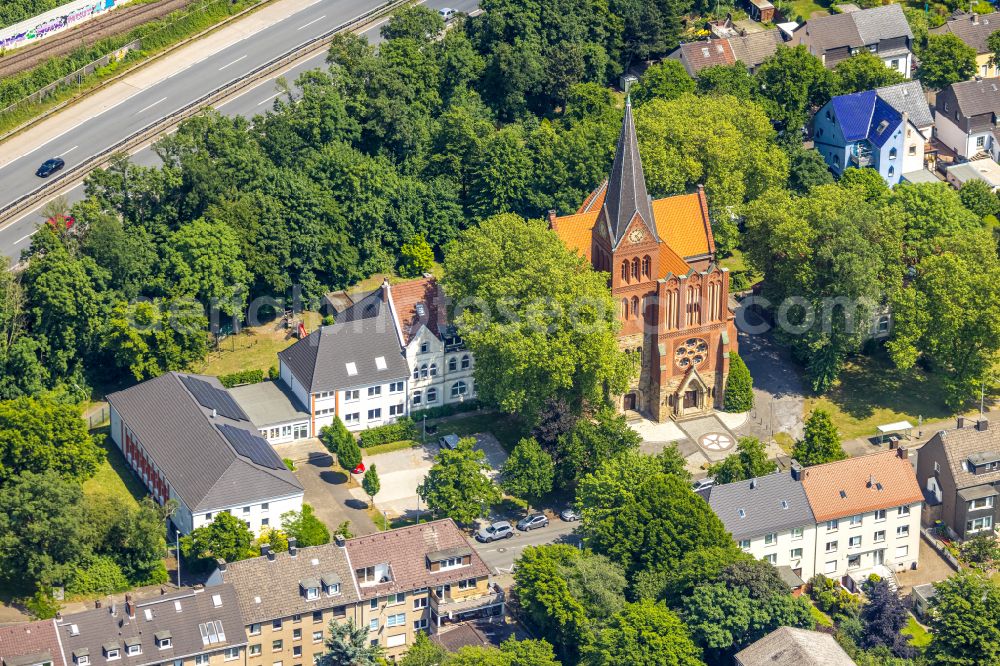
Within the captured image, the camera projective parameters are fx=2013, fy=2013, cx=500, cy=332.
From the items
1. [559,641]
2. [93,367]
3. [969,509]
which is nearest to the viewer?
[559,641]

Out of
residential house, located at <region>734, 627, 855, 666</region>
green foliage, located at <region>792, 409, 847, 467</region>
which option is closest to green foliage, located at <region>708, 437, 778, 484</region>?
green foliage, located at <region>792, 409, 847, 467</region>

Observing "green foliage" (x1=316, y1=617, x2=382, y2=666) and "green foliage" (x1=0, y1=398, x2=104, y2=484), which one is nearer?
"green foliage" (x1=316, y1=617, x2=382, y2=666)

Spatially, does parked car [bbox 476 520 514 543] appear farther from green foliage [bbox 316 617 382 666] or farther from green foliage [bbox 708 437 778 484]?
green foliage [bbox 316 617 382 666]

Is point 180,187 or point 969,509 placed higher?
point 180,187

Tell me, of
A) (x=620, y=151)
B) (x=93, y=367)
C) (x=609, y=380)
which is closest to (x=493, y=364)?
(x=609, y=380)

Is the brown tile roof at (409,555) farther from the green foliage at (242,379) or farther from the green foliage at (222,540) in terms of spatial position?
the green foliage at (242,379)

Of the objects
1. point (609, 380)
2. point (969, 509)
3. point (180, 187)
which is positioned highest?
point (180, 187)

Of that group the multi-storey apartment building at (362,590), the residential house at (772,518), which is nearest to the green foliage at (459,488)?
the multi-storey apartment building at (362,590)

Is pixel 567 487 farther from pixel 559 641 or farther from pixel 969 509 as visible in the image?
pixel 969 509
